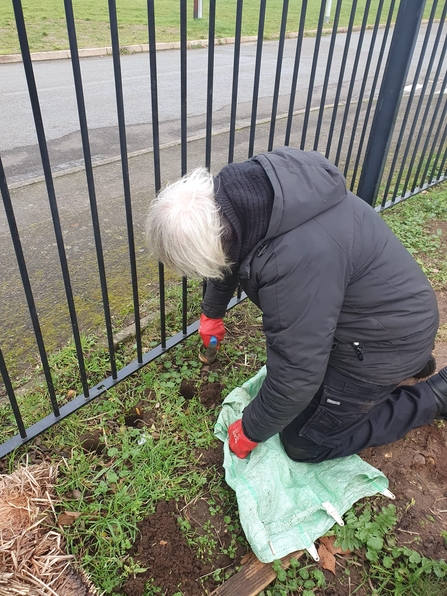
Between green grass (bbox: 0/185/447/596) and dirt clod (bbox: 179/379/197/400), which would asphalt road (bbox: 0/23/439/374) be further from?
dirt clod (bbox: 179/379/197/400)

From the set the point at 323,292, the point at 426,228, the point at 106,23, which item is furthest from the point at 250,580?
the point at 106,23

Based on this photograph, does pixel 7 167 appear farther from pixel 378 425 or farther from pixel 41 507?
pixel 378 425

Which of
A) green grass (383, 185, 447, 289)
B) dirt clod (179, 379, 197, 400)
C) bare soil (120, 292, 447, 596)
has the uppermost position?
bare soil (120, 292, 447, 596)

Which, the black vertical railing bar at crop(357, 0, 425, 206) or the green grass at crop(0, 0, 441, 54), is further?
the green grass at crop(0, 0, 441, 54)

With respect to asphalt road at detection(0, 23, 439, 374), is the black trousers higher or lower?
higher

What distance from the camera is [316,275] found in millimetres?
1514

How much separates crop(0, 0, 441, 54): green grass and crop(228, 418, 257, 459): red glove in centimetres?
1078

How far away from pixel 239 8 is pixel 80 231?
2.22 meters

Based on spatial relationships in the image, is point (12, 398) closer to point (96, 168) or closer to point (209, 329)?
point (209, 329)

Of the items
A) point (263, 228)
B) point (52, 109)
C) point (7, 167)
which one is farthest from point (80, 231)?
point (52, 109)

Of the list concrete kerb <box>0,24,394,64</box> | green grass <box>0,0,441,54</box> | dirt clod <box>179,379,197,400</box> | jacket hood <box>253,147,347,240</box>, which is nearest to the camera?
jacket hood <box>253,147,347,240</box>

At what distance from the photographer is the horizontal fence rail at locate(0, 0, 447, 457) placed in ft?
6.07

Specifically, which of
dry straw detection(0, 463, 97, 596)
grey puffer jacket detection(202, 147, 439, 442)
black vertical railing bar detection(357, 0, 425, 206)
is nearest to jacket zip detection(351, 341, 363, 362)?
grey puffer jacket detection(202, 147, 439, 442)

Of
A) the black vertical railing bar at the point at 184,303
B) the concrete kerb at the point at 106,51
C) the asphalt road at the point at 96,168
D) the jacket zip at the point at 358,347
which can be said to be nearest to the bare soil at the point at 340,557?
the black vertical railing bar at the point at 184,303
